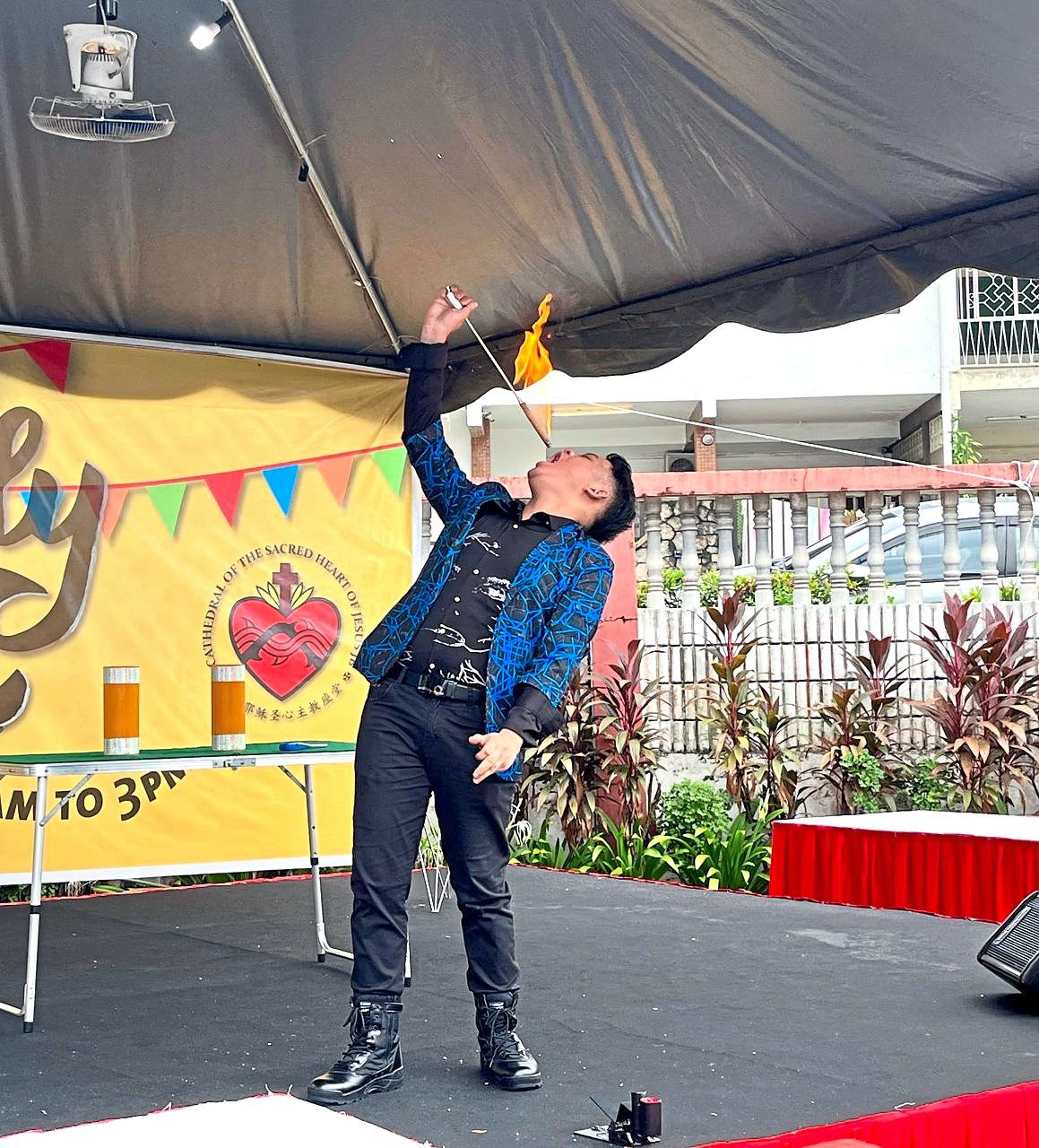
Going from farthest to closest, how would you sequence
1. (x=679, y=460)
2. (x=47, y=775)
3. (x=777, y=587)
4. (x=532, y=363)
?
1. (x=679, y=460)
2. (x=777, y=587)
3. (x=532, y=363)
4. (x=47, y=775)

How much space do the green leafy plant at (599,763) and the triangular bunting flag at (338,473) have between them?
1576mm

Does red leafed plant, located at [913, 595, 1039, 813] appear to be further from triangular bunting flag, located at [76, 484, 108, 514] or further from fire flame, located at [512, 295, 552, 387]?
triangular bunting flag, located at [76, 484, 108, 514]

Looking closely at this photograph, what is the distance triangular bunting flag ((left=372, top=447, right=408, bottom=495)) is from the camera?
18.1ft

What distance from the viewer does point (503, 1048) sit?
9.01 feet

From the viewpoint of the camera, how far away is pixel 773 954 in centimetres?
416

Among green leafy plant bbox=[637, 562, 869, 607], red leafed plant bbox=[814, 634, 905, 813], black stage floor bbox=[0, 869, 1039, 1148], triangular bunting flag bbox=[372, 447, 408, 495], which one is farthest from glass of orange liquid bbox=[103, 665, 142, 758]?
green leafy plant bbox=[637, 562, 869, 607]

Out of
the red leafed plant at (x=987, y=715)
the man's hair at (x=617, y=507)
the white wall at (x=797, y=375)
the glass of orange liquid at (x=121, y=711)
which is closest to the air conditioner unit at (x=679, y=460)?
the white wall at (x=797, y=375)

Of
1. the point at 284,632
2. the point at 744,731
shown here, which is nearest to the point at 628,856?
the point at 744,731

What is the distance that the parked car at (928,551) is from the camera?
7094mm

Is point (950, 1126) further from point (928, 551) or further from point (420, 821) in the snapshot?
point (928, 551)

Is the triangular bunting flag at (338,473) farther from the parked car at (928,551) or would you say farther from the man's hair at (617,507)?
the parked car at (928,551)

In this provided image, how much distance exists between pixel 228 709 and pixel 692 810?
3100 mm

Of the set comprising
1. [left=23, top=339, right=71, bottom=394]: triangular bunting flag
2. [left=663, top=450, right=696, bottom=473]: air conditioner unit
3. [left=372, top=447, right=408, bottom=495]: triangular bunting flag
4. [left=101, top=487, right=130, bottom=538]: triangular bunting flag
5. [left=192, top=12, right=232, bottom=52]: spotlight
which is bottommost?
[left=101, top=487, right=130, bottom=538]: triangular bunting flag

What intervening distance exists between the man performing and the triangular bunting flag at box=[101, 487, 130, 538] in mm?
2523
